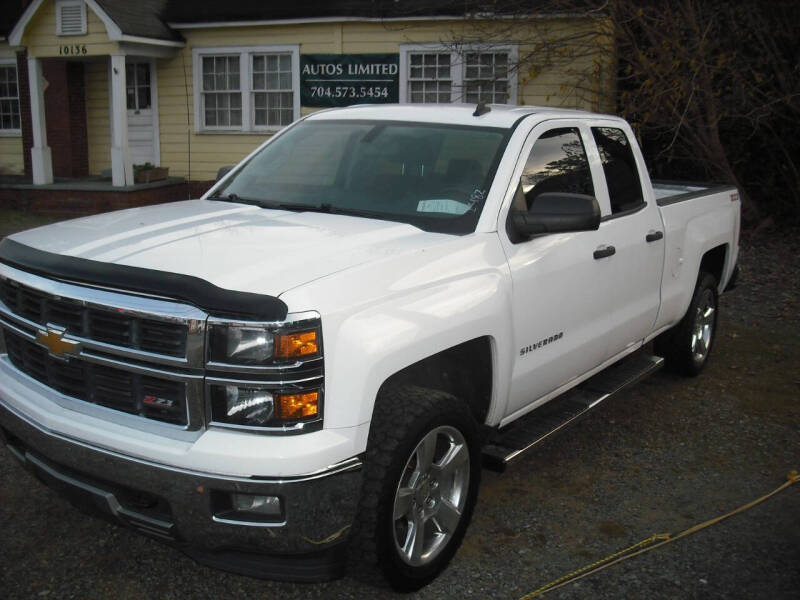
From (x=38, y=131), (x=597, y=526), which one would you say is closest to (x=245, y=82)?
(x=38, y=131)

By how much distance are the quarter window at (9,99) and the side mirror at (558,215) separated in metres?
17.2

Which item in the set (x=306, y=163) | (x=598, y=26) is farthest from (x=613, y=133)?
(x=598, y=26)

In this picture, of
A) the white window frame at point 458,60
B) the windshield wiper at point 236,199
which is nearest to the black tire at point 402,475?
the windshield wiper at point 236,199

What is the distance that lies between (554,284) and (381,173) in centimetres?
107

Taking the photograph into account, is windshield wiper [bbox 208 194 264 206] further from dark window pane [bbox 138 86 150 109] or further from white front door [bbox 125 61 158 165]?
dark window pane [bbox 138 86 150 109]

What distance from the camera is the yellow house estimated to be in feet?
48.0

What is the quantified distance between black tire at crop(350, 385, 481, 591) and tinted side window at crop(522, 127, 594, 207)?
1319 mm

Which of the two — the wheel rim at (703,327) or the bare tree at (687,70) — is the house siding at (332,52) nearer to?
the bare tree at (687,70)

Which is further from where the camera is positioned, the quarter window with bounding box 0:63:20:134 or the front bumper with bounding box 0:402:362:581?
the quarter window with bounding box 0:63:20:134

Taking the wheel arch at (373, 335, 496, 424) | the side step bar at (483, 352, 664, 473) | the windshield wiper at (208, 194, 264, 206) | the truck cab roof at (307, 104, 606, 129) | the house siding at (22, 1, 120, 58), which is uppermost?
the house siding at (22, 1, 120, 58)

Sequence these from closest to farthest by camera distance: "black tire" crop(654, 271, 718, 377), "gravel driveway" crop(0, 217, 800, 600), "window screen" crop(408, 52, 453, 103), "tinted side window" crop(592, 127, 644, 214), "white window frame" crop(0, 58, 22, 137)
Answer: "gravel driveway" crop(0, 217, 800, 600) → "tinted side window" crop(592, 127, 644, 214) → "black tire" crop(654, 271, 718, 377) → "window screen" crop(408, 52, 453, 103) → "white window frame" crop(0, 58, 22, 137)

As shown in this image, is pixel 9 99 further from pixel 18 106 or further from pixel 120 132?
pixel 120 132

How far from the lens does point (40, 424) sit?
130 inches

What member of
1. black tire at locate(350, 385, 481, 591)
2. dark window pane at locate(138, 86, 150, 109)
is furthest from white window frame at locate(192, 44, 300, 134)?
black tire at locate(350, 385, 481, 591)
